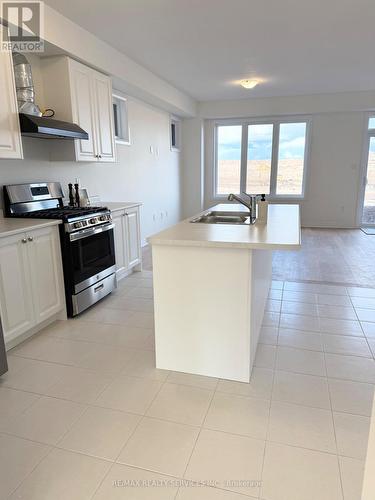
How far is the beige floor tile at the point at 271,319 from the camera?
9.55ft

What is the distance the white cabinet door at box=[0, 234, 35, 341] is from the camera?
7.62 feet

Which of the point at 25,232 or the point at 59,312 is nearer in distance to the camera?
the point at 25,232

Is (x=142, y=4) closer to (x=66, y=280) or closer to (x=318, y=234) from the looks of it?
(x=66, y=280)

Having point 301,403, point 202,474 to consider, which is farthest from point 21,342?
point 301,403

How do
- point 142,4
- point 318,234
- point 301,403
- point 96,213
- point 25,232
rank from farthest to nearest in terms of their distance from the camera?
1. point 318,234
2. point 96,213
3. point 142,4
4. point 25,232
5. point 301,403

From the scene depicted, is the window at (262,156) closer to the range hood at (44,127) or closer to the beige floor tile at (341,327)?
the beige floor tile at (341,327)

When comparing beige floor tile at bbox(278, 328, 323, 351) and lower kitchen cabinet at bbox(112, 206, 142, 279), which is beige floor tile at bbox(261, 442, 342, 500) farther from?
lower kitchen cabinet at bbox(112, 206, 142, 279)

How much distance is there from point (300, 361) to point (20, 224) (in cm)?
226

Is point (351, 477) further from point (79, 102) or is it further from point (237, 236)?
point (79, 102)

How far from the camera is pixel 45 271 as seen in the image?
2.73 m

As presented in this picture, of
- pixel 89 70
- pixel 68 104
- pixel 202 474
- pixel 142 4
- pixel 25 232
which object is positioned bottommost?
pixel 202 474

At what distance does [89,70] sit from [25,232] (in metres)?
1.99

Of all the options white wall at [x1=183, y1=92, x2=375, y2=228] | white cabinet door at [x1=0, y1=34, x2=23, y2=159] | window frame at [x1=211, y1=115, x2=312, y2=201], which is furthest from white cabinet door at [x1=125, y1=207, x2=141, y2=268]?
window frame at [x1=211, y1=115, x2=312, y2=201]

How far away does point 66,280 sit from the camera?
Result: 2.96 metres
